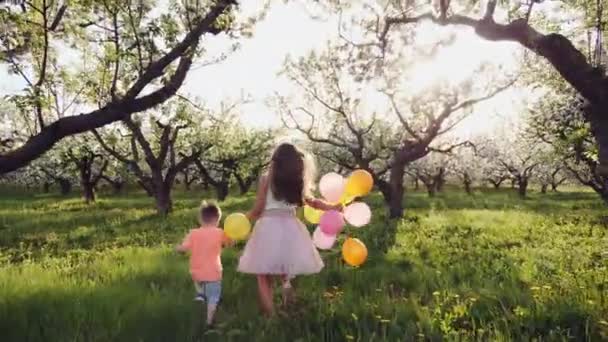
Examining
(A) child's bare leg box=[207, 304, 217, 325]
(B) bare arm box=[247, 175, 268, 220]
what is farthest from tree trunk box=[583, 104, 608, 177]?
(A) child's bare leg box=[207, 304, 217, 325]

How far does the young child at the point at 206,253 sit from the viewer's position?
629 centimetres

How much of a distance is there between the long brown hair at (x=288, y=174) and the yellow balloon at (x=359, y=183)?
27.3 inches

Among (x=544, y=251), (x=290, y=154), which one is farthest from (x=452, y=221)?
(x=290, y=154)

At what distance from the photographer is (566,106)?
30.1m

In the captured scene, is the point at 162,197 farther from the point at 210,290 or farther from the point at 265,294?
the point at 265,294

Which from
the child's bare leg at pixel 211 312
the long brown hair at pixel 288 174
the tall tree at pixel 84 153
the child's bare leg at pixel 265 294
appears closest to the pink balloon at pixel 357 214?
the long brown hair at pixel 288 174

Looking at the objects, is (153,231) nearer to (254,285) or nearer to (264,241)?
(254,285)

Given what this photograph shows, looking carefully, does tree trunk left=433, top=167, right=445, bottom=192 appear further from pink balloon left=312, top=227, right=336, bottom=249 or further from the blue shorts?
the blue shorts

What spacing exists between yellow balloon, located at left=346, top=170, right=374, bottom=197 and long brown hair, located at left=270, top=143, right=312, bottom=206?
693 mm

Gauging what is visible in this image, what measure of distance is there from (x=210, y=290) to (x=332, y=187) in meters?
1.85

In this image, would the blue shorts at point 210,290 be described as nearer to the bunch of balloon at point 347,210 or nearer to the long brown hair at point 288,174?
the long brown hair at point 288,174

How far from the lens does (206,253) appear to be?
6371 millimetres

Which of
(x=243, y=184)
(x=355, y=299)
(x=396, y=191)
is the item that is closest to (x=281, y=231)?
(x=355, y=299)

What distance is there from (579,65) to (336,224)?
3.33 meters
